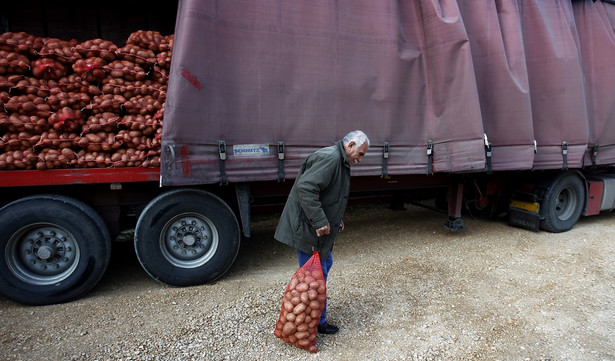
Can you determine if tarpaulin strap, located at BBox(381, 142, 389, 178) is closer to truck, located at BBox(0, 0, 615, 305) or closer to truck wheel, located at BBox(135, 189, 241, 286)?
truck, located at BBox(0, 0, 615, 305)

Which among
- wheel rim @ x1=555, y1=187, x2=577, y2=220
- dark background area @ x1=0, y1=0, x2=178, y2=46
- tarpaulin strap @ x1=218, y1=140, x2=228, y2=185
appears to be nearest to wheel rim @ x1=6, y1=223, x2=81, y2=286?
tarpaulin strap @ x1=218, y1=140, x2=228, y2=185

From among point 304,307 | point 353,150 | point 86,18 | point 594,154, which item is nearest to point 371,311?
point 304,307

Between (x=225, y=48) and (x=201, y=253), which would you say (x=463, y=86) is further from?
(x=201, y=253)

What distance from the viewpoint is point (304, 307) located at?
243cm

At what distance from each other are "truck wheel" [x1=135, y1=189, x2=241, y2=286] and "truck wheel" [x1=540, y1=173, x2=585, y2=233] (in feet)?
17.7

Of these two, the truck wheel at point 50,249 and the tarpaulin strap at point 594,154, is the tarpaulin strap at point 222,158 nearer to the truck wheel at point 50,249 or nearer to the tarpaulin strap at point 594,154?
the truck wheel at point 50,249

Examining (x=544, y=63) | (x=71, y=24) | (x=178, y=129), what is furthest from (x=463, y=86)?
(x=71, y=24)

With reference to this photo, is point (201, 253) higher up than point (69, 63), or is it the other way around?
point (69, 63)

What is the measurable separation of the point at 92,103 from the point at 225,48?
4.91 ft

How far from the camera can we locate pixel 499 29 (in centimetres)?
446

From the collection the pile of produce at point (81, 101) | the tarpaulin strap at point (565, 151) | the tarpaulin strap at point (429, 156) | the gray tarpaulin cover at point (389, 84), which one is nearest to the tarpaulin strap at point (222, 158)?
the gray tarpaulin cover at point (389, 84)

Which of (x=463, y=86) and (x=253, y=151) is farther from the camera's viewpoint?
(x=463, y=86)

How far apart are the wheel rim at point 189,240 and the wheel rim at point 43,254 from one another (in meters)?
0.85

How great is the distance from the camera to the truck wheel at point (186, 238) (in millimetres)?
3457
